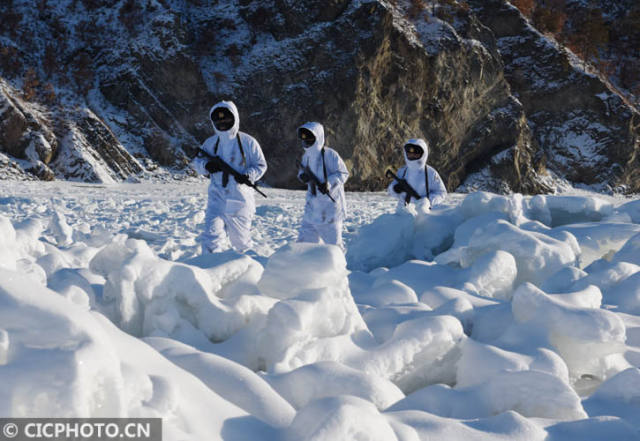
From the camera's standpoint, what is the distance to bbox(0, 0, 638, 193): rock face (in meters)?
16.2

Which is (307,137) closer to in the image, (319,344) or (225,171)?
(225,171)

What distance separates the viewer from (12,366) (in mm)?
1193

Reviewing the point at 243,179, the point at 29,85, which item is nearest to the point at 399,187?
the point at 243,179

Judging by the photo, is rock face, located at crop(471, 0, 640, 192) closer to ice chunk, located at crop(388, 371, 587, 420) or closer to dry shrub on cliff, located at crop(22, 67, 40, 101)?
dry shrub on cliff, located at crop(22, 67, 40, 101)

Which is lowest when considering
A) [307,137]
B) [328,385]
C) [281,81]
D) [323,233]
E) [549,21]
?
[323,233]

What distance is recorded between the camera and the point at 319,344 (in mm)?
2254

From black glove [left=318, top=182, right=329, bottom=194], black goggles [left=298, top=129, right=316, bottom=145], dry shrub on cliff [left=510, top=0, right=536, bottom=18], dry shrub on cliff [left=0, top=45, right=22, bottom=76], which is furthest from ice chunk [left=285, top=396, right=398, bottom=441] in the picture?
dry shrub on cliff [left=510, top=0, right=536, bottom=18]

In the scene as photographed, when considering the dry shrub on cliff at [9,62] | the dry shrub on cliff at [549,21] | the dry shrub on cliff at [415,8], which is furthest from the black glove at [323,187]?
the dry shrub on cliff at [549,21]

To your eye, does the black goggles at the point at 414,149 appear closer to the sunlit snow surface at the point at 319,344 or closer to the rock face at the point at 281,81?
the sunlit snow surface at the point at 319,344

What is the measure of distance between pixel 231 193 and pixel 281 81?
1220 centimetres

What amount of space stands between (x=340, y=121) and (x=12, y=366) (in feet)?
53.9

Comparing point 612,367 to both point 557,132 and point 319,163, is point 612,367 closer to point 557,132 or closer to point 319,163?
point 319,163

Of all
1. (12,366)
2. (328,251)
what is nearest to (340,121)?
(328,251)

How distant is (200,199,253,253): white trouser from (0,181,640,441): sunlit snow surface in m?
2.15
